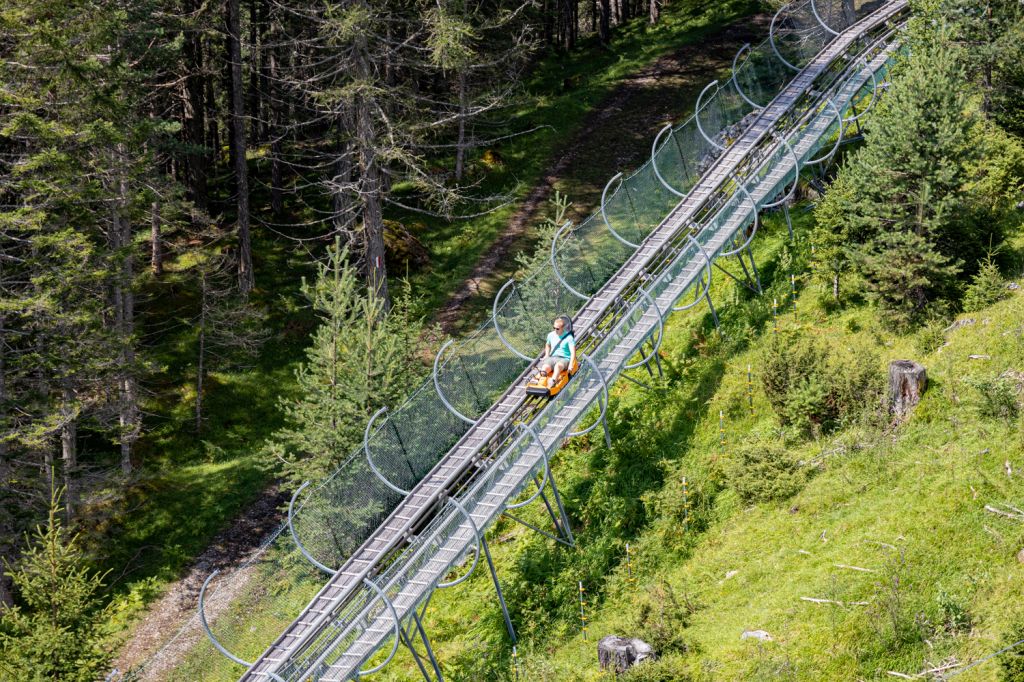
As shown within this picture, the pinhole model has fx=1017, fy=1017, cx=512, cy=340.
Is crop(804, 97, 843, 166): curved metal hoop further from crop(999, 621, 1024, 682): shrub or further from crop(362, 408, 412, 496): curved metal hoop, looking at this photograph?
crop(999, 621, 1024, 682): shrub

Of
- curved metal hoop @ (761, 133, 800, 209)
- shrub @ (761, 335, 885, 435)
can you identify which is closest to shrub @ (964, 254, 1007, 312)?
shrub @ (761, 335, 885, 435)

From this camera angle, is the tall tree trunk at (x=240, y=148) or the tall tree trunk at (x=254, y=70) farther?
the tall tree trunk at (x=254, y=70)

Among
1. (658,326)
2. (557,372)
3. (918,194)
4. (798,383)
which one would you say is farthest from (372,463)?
(918,194)

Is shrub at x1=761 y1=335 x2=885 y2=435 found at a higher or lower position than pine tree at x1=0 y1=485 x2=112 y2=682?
higher

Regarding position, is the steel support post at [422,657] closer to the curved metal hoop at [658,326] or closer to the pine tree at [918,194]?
the curved metal hoop at [658,326]

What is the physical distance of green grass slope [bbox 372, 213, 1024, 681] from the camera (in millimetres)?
13570

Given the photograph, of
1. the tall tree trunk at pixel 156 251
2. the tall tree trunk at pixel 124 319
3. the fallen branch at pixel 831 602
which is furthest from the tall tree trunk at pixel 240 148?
the fallen branch at pixel 831 602

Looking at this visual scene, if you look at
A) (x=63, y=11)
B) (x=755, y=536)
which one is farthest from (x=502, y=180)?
(x=755, y=536)

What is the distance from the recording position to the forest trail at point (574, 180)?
2302 cm

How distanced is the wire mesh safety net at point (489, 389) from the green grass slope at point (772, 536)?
5.99 feet

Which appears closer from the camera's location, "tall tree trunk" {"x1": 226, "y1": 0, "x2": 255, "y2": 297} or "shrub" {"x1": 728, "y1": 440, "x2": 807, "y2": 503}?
"shrub" {"x1": 728, "y1": 440, "x2": 807, "y2": 503}

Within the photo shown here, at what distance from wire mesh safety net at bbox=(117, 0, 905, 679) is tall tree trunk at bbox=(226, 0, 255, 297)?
45.1 ft

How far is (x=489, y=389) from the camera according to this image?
784 inches

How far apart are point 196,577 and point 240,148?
1497 centimetres
